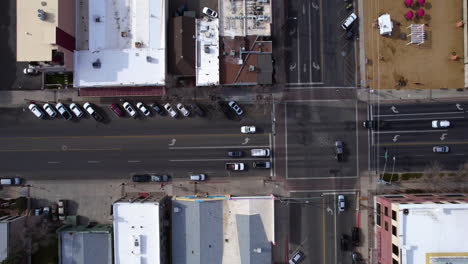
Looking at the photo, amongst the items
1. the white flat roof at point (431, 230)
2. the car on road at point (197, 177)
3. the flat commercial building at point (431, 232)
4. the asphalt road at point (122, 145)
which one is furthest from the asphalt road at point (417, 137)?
the car on road at point (197, 177)

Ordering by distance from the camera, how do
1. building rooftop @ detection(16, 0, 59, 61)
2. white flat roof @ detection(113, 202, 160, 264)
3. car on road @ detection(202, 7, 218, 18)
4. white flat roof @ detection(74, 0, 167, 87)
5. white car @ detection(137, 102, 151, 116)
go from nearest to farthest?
building rooftop @ detection(16, 0, 59, 61) → white flat roof @ detection(113, 202, 160, 264) → white flat roof @ detection(74, 0, 167, 87) → car on road @ detection(202, 7, 218, 18) → white car @ detection(137, 102, 151, 116)

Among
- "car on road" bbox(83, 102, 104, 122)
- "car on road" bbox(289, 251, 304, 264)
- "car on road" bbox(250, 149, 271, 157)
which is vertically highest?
"car on road" bbox(83, 102, 104, 122)

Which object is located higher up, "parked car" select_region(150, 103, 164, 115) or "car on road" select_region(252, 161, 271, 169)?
"parked car" select_region(150, 103, 164, 115)

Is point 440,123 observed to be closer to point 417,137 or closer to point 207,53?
point 417,137

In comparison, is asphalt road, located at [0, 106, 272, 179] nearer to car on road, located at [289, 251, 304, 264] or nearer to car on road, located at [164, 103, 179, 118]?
car on road, located at [164, 103, 179, 118]

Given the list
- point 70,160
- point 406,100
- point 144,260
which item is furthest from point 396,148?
point 70,160

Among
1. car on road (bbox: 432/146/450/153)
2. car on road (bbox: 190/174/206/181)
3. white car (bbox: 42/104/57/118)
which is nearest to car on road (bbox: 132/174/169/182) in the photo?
car on road (bbox: 190/174/206/181)
